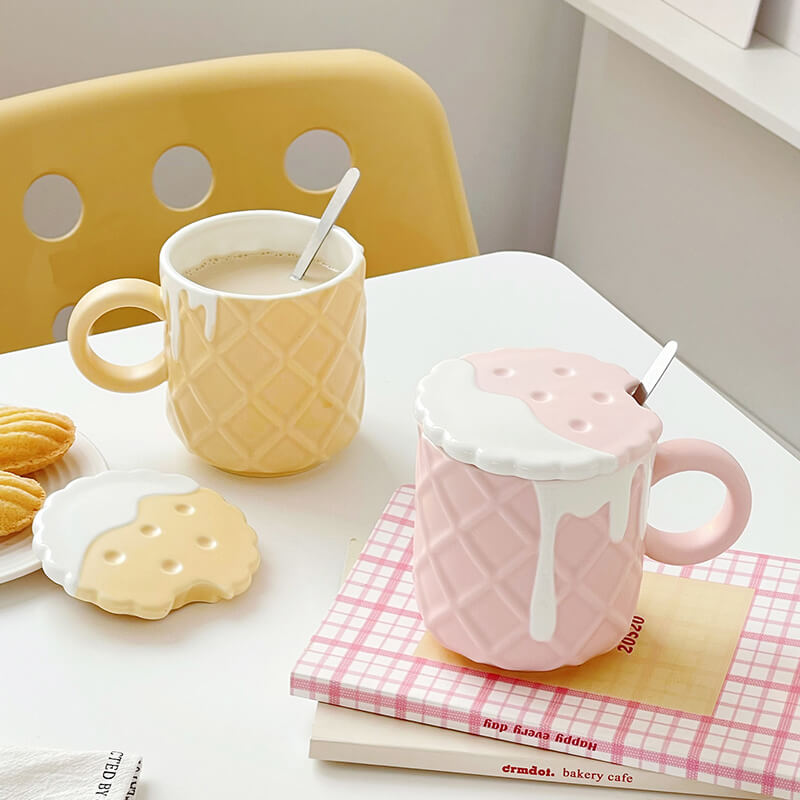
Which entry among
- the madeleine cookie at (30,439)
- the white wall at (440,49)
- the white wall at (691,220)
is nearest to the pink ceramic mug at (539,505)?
the madeleine cookie at (30,439)

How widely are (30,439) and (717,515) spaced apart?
0.37 meters

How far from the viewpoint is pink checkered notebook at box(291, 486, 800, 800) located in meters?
0.50

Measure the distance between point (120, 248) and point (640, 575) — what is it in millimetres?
697

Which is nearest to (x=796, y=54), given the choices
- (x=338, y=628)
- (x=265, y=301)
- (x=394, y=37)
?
(x=394, y=37)

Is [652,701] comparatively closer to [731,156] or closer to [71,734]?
[71,734]

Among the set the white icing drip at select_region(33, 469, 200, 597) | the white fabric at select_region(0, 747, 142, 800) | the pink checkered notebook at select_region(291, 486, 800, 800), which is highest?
the pink checkered notebook at select_region(291, 486, 800, 800)

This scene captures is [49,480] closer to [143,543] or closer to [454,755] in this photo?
[143,543]

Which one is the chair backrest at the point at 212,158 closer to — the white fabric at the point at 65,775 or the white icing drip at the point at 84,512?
the white icing drip at the point at 84,512

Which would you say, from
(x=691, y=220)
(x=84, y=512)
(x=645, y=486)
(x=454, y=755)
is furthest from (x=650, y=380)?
(x=691, y=220)

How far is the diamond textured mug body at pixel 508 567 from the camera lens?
0.50 metres

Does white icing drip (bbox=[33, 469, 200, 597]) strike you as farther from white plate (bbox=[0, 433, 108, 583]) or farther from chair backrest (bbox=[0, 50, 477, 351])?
chair backrest (bbox=[0, 50, 477, 351])

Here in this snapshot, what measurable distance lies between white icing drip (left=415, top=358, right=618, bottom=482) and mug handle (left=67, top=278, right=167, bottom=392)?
0.22m

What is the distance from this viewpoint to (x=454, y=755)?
52 centimetres

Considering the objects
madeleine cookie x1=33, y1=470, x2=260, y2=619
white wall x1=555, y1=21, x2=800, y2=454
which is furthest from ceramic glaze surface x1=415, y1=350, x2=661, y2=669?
white wall x1=555, y1=21, x2=800, y2=454
